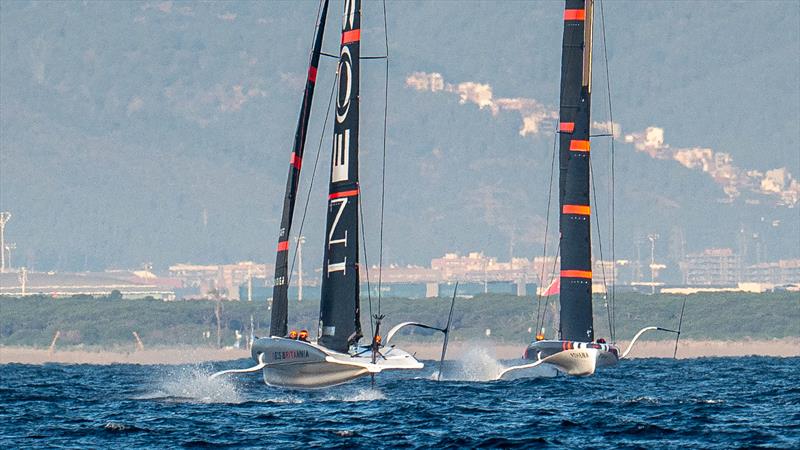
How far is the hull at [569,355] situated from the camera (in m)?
73.7

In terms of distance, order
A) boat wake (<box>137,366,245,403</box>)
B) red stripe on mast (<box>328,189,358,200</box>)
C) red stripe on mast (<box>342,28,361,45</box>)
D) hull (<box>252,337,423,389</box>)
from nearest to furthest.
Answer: hull (<box>252,337,423,389</box>), red stripe on mast (<box>328,189,358,200</box>), red stripe on mast (<box>342,28,361,45</box>), boat wake (<box>137,366,245,403</box>)

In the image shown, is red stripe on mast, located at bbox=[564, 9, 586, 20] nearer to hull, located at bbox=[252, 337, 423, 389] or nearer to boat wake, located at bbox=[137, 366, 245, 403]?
boat wake, located at bbox=[137, 366, 245, 403]

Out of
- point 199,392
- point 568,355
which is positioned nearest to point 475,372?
point 568,355

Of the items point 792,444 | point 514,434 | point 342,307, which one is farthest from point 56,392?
point 792,444

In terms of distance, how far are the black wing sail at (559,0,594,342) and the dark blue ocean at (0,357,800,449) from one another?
3.05 m

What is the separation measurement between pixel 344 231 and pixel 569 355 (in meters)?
17.8

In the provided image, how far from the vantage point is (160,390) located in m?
70.9

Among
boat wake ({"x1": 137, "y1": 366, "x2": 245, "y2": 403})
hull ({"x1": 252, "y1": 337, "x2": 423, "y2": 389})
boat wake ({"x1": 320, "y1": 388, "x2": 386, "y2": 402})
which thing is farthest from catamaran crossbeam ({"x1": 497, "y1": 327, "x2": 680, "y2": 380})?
hull ({"x1": 252, "y1": 337, "x2": 423, "y2": 389})

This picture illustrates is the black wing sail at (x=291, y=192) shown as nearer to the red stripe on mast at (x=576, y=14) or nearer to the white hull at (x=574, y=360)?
the white hull at (x=574, y=360)

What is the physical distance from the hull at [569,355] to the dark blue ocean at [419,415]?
0.64 meters

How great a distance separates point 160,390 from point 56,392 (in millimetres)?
6471

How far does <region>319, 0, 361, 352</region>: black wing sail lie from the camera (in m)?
59.0

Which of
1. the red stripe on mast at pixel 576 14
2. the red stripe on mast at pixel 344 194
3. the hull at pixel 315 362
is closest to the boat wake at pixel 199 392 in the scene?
the hull at pixel 315 362

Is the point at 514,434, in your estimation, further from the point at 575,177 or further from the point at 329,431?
the point at 575,177
